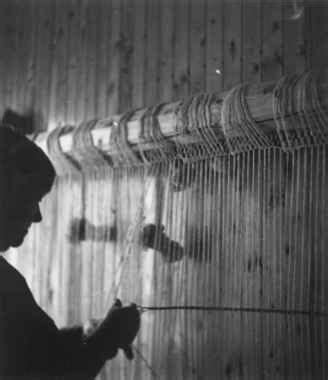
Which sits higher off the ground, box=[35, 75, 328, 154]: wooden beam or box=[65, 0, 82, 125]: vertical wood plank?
box=[65, 0, 82, 125]: vertical wood plank

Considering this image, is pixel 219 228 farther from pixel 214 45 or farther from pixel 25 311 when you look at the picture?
pixel 214 45

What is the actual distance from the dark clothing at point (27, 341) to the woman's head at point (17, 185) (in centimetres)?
7

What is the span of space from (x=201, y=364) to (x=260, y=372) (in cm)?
14

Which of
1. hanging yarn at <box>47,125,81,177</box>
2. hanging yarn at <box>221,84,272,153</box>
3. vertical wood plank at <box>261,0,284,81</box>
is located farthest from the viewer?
hanging yarn at <box>47,125,81,177</box>

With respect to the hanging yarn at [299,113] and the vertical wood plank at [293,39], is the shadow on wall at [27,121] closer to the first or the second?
Answer: the vertical wood plank at [293,39]

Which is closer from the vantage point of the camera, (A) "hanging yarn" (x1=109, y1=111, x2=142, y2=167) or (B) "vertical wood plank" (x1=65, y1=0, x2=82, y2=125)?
(A) "hanging yarn" (x1=109, y1=111, x2=142, y2=167)

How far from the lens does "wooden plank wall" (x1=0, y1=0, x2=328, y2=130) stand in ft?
5.23

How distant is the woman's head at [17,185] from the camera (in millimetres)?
1138

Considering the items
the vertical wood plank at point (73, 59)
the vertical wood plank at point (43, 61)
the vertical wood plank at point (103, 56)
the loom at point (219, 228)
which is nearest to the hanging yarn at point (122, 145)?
the loom at point (219, 228)

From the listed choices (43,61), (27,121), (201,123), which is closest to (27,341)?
(201,123)

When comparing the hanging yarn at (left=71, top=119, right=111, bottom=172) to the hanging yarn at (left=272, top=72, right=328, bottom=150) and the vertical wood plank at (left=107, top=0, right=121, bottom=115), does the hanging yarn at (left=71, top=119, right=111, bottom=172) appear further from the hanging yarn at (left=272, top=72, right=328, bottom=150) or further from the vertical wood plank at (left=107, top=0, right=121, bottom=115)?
the hanging yarn at (left=272, top=72, right=328, bottom=150)

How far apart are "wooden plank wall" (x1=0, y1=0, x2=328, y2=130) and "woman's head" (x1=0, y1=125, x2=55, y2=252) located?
2.43 ft

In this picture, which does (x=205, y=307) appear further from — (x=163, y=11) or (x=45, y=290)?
(x=163, y=11)

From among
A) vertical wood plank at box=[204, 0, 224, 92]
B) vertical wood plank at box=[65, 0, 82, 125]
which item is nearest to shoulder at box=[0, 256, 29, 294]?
vertical wood plank at box=[204, 0, 224, 92]
